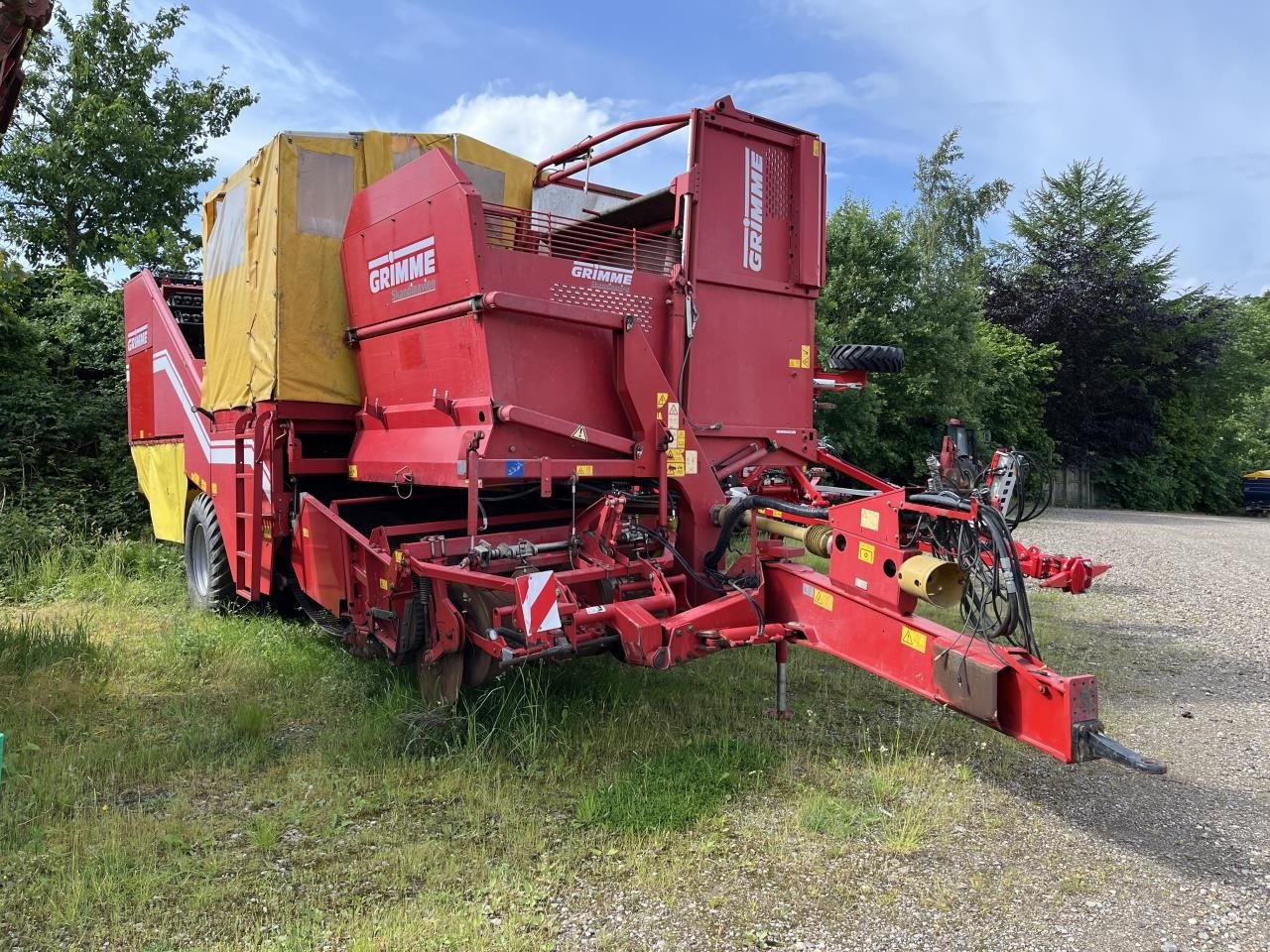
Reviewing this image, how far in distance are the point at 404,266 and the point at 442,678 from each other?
2.13m

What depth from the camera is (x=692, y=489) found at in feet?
15.4

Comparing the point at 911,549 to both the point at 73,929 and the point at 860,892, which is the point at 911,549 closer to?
the point at 860,892

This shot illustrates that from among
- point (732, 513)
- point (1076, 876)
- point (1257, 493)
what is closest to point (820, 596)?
point (732, 513)

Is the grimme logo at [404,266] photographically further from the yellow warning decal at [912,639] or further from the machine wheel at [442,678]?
the yellow warning decal at [912,639]

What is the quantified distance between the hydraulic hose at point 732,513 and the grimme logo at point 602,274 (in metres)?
1.27

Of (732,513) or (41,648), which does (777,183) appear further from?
(41,648)

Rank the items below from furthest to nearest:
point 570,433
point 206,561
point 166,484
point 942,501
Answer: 1. point 166,484
2. point 206,561
3. point 570,433
4. point 942,501

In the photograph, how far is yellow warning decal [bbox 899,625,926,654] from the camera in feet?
11.6

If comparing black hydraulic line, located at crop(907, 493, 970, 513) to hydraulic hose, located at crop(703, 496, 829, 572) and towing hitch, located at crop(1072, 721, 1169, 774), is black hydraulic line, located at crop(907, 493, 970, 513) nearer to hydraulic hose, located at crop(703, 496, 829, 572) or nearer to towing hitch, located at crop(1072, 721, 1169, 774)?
hydraulic hose, located at crop(703, 496, 829, 572)

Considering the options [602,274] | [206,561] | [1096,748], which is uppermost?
[602,274]

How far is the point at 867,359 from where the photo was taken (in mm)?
6031

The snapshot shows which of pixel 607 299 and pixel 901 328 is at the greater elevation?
pixel 901 328

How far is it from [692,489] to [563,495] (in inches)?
33.1

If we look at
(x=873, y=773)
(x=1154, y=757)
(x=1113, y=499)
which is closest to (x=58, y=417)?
(x=873, y=773)
